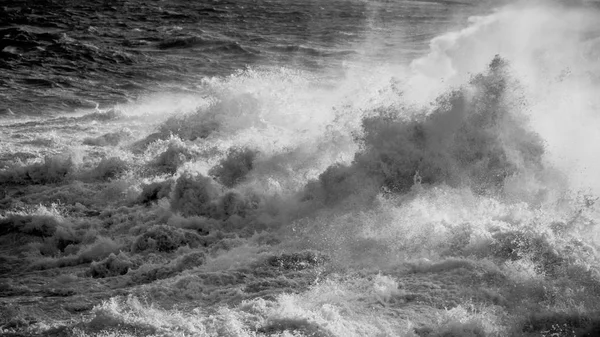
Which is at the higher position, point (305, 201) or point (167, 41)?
point (167, 41)

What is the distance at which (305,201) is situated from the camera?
31.5ft

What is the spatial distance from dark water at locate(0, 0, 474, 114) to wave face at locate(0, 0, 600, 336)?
21 cm

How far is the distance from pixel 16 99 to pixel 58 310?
403 inches

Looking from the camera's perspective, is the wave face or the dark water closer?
the wave face

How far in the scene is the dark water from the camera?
17109 millimetres

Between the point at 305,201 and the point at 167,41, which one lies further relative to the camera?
the point at 167,41

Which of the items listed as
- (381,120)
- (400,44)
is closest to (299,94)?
(381,120)

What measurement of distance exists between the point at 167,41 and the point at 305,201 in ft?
47.2

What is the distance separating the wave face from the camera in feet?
22.3

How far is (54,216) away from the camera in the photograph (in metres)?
8.97

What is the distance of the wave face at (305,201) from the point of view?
6793mm

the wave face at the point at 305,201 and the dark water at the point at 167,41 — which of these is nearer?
the wave face at the point at 305,201

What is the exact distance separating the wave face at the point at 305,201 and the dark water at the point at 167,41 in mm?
214

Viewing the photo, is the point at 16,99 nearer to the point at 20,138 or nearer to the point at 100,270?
the point at 20,138
